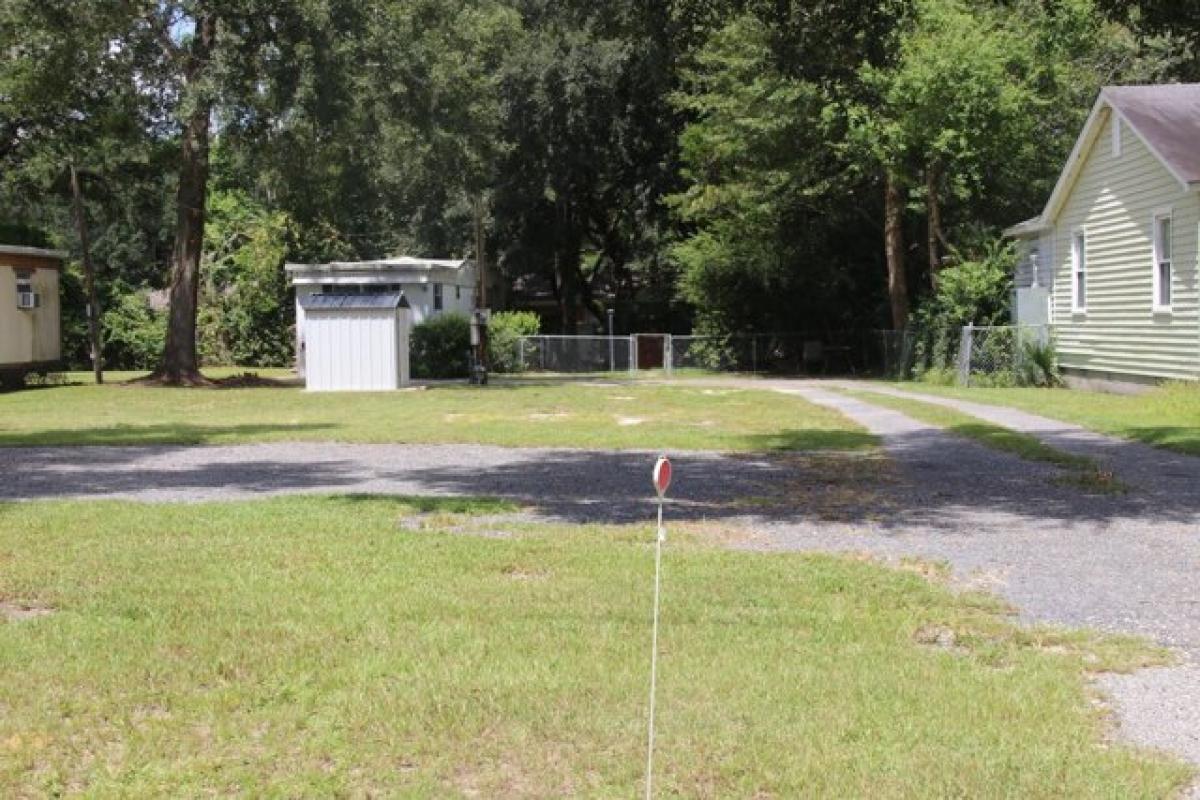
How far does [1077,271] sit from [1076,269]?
46 mm

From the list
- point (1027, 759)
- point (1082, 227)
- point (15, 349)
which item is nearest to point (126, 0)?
point (15, 349)

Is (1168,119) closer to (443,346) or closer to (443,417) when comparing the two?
(443,417)

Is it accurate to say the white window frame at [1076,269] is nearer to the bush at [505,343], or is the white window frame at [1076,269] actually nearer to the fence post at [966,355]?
the fence post at [966,355]

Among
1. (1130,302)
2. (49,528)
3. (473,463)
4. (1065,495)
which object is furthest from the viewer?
(1130,302)

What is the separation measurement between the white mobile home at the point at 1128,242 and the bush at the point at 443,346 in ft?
51.8

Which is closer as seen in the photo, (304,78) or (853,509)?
(853,509)

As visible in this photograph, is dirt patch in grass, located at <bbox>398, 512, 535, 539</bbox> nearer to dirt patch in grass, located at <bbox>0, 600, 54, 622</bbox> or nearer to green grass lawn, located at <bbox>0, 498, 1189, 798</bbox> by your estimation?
green grass lawn, located at <bbox>0, 498, 1189, 798</bbox>

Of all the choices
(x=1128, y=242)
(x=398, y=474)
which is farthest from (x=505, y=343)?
(x=398, y=474)

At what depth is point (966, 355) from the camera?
92.4ft

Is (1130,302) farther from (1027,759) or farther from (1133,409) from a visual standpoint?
(1027,759)

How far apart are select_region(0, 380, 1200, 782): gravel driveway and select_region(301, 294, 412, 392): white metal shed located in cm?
1375

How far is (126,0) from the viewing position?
26531 mm

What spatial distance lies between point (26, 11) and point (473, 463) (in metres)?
17.9

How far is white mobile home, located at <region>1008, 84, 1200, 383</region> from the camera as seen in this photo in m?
21.1
